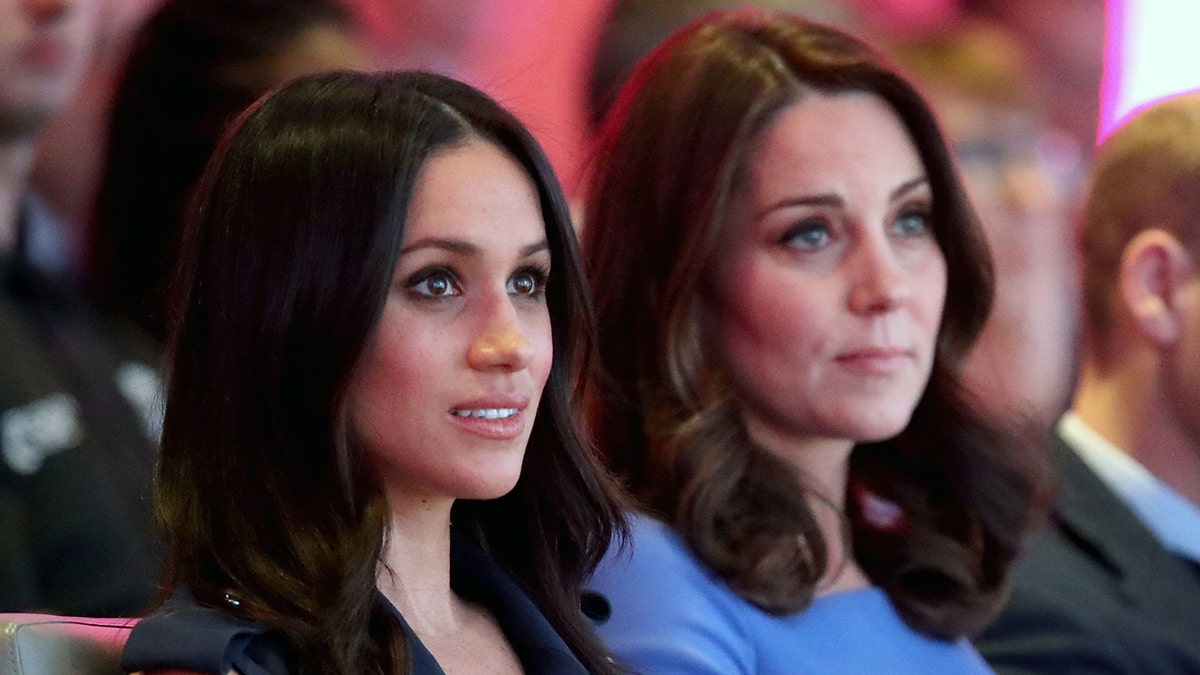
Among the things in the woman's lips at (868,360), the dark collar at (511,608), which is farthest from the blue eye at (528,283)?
the woman's lips at (868,360)

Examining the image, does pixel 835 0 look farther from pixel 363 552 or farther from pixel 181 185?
pixel 363 552

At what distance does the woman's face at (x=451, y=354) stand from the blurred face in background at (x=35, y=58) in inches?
47.9

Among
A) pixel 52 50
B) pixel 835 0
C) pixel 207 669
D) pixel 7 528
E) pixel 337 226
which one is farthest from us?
pixel 835 0

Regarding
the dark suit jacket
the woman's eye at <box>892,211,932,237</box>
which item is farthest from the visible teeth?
the dark suit jacket

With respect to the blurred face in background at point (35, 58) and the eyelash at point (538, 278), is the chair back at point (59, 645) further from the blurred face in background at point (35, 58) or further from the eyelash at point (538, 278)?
the blurred face in background at point (35, 58)

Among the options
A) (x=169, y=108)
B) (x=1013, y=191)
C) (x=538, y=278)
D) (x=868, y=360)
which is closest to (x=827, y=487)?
(x=868, y=360)

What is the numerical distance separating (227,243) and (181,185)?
125cm

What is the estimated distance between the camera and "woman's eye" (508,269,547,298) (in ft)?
5.13

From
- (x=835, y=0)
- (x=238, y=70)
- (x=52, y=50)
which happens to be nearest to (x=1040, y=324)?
(x=835, y=0)

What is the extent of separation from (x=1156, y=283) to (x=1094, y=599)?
522 mm

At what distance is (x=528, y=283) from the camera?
1.58m

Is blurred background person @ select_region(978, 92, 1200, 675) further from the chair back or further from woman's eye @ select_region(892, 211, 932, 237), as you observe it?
the chair back

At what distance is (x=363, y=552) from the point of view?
1404 mm

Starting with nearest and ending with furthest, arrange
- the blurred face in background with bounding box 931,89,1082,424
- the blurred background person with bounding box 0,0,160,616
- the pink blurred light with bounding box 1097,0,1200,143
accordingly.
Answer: the blurred background person with bounding box 0,0,160,616 < the blurred face in background with bounding box 931,89,1082,424 < the pink blurred light with bounding box 1097,0,1200,143
